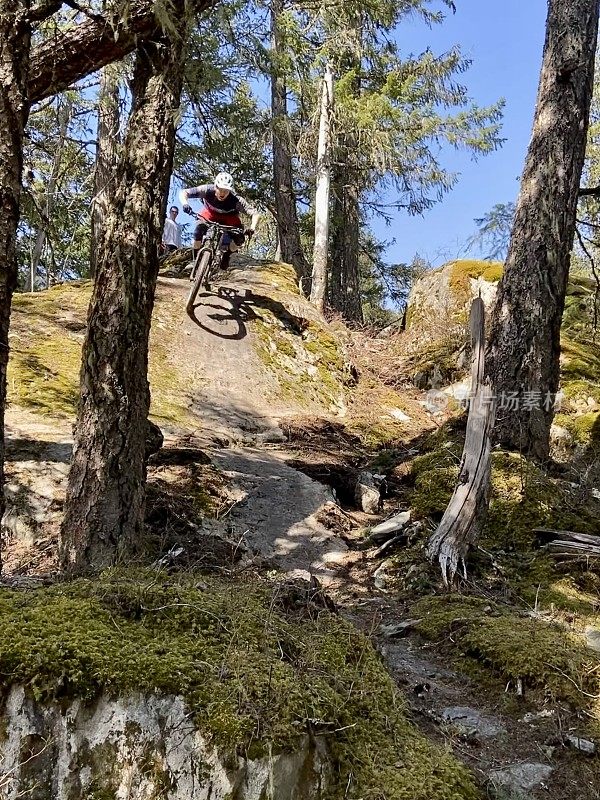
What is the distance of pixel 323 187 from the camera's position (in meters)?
12.9

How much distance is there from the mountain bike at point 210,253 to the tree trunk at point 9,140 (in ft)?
19.3

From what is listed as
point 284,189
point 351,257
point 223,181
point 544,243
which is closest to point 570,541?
point 544,243

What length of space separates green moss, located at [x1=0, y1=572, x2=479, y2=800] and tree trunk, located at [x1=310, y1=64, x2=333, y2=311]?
10.6 meters

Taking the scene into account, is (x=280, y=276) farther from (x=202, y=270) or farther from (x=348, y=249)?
(x=348, y=249)

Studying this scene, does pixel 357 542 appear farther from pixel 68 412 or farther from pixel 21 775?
pixel 21 775

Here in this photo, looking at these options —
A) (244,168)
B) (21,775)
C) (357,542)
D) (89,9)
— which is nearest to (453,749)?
(21,775)

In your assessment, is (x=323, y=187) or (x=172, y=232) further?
(x=323, y=187)

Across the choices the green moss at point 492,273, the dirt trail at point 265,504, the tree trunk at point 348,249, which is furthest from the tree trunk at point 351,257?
the dirt trail at point 265,504

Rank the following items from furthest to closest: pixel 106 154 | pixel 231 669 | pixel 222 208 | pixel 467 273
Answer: pixel 467 273 → pixel 106 154 → pixel 222 208 → pixel 231 669

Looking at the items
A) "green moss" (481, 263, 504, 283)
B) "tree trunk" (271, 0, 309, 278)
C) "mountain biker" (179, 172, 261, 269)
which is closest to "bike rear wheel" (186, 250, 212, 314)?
"mountain biker" (179, 172, 261, 269)

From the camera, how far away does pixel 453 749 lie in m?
2.81

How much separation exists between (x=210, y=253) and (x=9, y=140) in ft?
20.4

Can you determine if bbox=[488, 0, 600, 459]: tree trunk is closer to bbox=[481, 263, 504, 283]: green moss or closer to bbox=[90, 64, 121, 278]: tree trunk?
bbox=[90, 64, 121, 278]: tree trunk

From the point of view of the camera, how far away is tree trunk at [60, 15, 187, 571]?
3.94m
